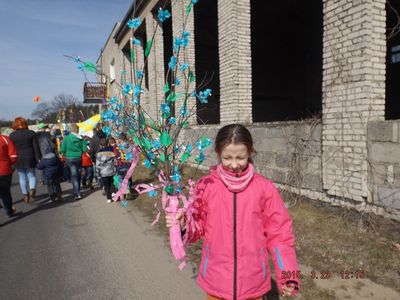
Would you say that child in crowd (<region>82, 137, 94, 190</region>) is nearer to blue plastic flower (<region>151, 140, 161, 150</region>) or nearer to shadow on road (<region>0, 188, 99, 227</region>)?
shadow on road (<region>0, 188, 99, 227</region>)

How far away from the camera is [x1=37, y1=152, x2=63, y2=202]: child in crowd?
24.2 feet

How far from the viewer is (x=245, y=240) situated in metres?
1.92

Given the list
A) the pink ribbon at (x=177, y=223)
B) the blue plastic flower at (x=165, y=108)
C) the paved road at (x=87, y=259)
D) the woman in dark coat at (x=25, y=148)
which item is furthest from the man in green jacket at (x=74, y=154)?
the pink ribbon at (x=177, y=223)

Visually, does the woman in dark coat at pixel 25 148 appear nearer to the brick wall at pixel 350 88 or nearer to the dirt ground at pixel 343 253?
the dirt ground at pixel 343 253

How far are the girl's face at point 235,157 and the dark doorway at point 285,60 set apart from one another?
13027 millimetres

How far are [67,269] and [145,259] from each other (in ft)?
3.17

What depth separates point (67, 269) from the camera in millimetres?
3893

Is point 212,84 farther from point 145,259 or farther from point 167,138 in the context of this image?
point 167,138

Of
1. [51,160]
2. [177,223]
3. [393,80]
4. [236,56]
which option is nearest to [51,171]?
[51,160]

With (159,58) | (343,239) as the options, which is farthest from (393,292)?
(159,58)

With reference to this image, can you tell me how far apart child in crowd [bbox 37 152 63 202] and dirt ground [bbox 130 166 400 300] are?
3.55 m

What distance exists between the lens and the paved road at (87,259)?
3.35 m

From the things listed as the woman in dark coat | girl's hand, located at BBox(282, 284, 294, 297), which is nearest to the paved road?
the woman in dark coat
